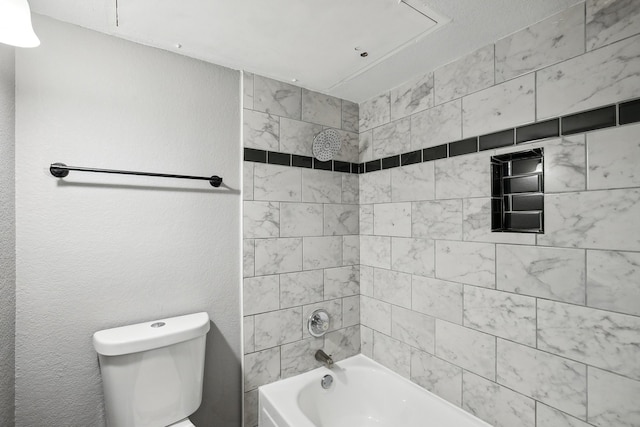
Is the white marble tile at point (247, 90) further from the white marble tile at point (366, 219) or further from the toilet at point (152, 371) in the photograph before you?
the toilet at point (152, 371)

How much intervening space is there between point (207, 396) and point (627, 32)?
2406 mm

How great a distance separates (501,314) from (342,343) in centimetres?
108

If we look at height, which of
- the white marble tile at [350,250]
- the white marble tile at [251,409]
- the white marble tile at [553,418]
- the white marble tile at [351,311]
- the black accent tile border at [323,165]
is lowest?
Result: the white marble tile at [251,409]

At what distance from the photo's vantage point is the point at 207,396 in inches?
63.0

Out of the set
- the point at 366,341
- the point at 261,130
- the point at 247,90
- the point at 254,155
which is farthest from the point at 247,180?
the point at 366,341

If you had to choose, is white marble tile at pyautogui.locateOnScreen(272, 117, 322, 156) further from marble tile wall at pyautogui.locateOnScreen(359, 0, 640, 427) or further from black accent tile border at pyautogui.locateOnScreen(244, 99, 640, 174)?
marble tile wall at pyautogui.locateOnScreen(359, 0, 640, 427)

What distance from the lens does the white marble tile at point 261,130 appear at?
68.5 inches

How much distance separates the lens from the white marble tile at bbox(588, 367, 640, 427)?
1038 millimetres

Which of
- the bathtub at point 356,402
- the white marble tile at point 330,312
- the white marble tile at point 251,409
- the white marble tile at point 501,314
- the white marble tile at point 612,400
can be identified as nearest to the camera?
the white marble tile at point 612,400

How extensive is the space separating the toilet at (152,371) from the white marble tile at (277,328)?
38 centimetres

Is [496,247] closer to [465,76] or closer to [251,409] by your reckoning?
[465,76]

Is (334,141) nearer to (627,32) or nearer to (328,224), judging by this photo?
(328,224)

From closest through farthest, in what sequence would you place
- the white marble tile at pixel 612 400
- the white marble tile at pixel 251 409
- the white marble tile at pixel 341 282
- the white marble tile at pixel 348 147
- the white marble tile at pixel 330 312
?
the white marble tile at pixel 612 400 → the white marble tile at pixel 251 409 → the white marble tile at pixel 330 312 → the white marble tile at pixel 341 282 → the white marble tile at pixel 348 147

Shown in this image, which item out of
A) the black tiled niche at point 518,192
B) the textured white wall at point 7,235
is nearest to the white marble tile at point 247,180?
the textured white wall at point 7,235
